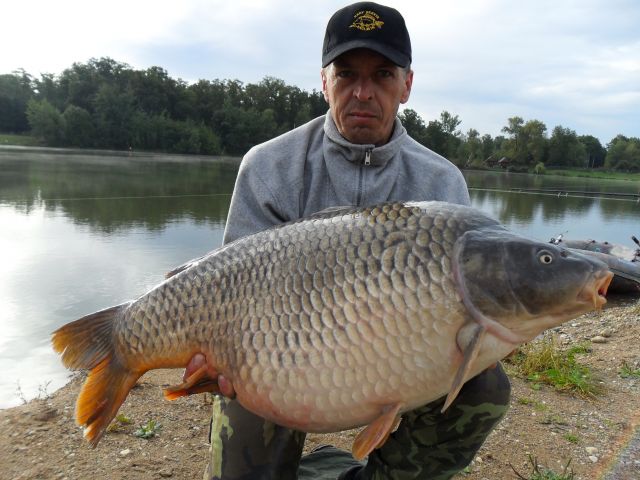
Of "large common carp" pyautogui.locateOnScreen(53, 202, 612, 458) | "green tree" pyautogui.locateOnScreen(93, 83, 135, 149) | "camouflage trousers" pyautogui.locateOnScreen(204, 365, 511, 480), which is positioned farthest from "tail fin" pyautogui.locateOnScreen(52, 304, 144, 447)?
"green tree" pyautogui.locateOnScreen(93, 83, 135, 149)

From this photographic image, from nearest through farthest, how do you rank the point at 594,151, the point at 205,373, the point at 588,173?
the point at 205,373 → the point at 588,173 → the point at 594,151

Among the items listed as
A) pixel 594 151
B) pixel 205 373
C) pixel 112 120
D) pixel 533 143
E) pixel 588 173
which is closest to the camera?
pixel 205 373

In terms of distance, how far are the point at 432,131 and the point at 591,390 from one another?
47374 mm

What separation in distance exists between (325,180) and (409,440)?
0.82 metres

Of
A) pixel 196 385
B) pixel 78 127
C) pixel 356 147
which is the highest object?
pixel 78 127

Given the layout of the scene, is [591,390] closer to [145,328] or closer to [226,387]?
[226,387]

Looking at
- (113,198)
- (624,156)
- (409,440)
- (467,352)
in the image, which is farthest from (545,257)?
(624,156)

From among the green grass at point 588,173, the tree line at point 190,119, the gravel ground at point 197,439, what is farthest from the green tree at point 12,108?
the gravel ground at point 197,439

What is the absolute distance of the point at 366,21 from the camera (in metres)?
1.56

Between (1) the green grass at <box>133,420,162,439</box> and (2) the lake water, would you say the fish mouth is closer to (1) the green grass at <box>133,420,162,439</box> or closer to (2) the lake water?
(2) the lake water

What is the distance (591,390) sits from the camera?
7.88 feet

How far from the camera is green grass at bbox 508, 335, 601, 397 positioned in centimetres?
242

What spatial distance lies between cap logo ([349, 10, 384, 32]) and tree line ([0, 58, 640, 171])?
39333mm

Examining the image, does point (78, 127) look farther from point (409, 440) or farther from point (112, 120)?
point (409, 440)
